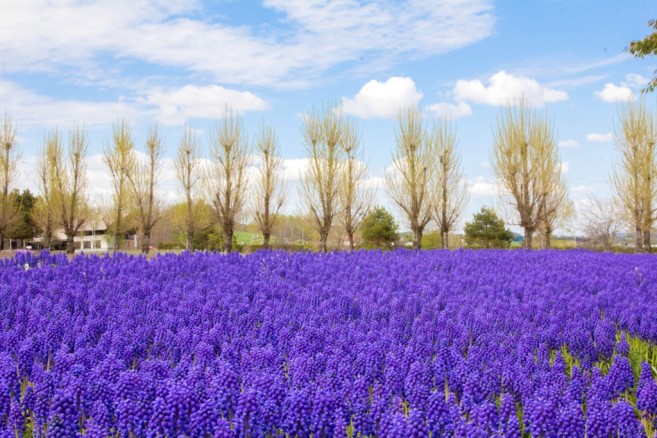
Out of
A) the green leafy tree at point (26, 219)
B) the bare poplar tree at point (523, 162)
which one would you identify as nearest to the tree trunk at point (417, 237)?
the bare poplar tree at point (523, 162)

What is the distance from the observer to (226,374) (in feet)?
16.0

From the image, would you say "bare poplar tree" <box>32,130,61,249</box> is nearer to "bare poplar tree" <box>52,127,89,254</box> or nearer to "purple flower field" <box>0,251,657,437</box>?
"bare poplar tree" <box>52,127,89,254</box>

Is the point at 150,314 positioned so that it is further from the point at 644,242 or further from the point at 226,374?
the point at 644,242

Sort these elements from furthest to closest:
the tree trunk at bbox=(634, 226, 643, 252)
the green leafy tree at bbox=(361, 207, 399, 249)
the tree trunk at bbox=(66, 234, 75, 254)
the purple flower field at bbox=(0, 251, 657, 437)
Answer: the green leafy tree at bbox=(361, 207, 399, 249) < the tree trunk at bbox=(66, 234, 75, 254) < the tree trunk at bbox=(634, 226, 643, 252) < the purple flower field at bbox=(0, 251, 657, 437)

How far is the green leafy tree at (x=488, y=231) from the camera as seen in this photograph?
4438 centimetres

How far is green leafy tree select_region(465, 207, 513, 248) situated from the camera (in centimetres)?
4438

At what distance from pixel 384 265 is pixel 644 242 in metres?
27.3

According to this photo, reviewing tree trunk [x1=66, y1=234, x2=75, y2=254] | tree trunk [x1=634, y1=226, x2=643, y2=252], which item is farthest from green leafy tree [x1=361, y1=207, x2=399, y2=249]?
tree trunk [x1=66, y1=234, x2=75, y2=254]

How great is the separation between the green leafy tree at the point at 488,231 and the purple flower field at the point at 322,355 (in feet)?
99.8

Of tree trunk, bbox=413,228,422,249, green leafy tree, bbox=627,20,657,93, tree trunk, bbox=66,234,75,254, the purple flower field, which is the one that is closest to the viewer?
the purple flower field

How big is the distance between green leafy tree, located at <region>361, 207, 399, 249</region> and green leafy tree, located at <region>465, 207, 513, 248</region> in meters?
5.38

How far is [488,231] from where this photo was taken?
44.2 meters

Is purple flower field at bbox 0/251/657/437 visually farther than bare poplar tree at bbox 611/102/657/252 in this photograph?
No

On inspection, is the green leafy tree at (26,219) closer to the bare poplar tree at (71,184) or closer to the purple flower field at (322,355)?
the bare poplar tree at (71,184)
